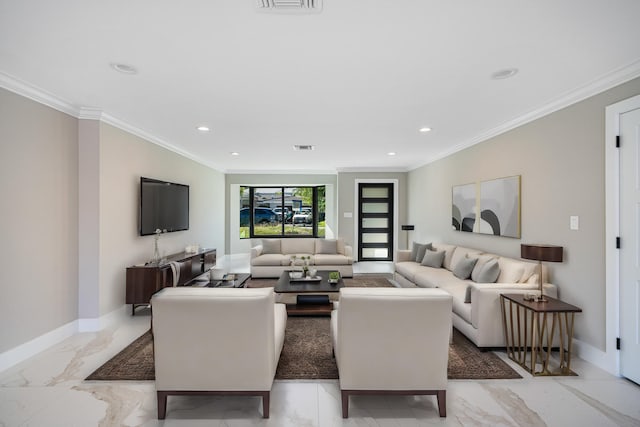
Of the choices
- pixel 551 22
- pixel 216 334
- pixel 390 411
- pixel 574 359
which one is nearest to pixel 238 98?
pixel 216 334

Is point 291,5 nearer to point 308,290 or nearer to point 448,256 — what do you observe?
point 308,290

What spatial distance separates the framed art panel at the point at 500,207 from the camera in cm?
372

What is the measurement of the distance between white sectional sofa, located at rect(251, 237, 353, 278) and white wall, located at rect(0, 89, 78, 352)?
3.16m

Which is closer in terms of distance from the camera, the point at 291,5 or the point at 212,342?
the point at 291,5

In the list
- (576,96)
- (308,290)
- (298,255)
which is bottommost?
(308,290)

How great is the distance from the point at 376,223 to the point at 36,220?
6.82m

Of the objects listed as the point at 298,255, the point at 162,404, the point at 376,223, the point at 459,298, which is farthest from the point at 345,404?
the point at 376,223

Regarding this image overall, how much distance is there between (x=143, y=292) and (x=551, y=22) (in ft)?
15.7

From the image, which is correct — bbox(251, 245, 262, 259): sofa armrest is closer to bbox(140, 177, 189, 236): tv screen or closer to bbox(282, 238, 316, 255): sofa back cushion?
bbox(282, 238, 316, 255): sofa back cushion

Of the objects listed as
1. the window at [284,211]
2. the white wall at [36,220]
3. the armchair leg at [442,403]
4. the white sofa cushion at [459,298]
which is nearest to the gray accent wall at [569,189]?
the white sofa cushion at [459,298]

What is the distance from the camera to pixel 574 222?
115 inches

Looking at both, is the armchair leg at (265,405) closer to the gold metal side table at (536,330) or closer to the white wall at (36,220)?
the gold metal side table at (536,330)

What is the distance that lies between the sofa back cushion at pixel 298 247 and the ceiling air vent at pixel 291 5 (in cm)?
542

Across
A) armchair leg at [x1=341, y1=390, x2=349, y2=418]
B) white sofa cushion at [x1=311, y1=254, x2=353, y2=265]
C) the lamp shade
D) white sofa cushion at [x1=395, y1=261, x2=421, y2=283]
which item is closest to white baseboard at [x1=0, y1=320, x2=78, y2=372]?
armchair leg at [x1=341, y1=390, x2=349, y2=418]
